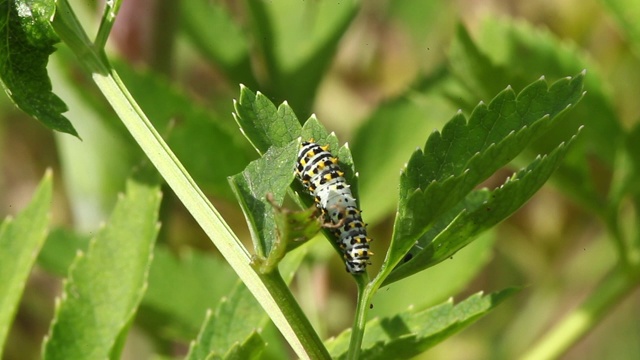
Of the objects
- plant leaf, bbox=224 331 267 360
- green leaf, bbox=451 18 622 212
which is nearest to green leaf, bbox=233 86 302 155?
plant leaf, bbox=224 331 267 360

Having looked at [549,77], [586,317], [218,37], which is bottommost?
[586,317]

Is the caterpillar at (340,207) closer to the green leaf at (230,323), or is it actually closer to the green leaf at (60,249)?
the green leaf at (230,323)

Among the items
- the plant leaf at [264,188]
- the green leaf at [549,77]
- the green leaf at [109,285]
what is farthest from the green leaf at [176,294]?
the plant leaf at [264,188]

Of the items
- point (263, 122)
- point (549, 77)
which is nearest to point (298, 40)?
point (549, 77)

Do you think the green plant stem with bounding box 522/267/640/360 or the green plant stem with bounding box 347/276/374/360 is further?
the green plant stem with bounding box 522/267/640/360

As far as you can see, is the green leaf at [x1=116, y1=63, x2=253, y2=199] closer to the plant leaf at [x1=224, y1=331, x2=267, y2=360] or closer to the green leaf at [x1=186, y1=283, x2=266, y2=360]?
the green leaf at [x1=186, y1=283, x2=266, y2=360]

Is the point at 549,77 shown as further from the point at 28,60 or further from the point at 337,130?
the point at 28,60
